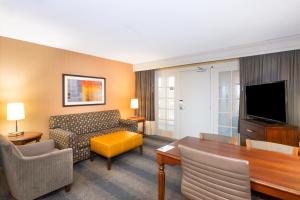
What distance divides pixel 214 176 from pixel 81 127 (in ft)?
10.5

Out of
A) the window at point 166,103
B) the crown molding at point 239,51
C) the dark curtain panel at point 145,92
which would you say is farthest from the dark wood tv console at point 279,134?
the dark curtain panel at point 145,92

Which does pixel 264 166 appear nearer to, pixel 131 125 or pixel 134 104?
→ pixel 131 125

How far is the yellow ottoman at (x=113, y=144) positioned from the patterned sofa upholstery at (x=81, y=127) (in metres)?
0.23

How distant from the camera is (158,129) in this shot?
16.8 ft

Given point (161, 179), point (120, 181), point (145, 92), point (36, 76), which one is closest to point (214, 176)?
point (161, 179)

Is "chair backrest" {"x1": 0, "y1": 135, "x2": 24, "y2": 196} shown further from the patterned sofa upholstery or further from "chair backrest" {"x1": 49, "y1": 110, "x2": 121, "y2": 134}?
"chair backrest" {"x1": 49, "y1": 110, "x2": 121, "y2": 134}

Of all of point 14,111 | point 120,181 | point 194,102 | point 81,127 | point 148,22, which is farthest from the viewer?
point 194,102

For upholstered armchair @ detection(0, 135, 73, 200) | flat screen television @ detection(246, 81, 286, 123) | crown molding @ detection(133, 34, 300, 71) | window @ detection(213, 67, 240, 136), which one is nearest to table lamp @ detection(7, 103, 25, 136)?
upholstered armchair @ detection(0, 135, 73, 200)

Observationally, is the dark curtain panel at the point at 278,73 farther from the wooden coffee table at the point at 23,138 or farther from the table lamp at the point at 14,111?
the table lamp at the point at 14,111

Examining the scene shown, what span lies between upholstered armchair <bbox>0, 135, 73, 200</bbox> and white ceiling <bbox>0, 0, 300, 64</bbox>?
1.64 meters

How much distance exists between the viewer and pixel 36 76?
3172mm

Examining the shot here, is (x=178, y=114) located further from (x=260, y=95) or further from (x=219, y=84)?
(x=260, y=95)

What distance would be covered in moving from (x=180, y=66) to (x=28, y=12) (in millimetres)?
3473

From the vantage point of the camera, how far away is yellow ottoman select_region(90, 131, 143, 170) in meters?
2.79
